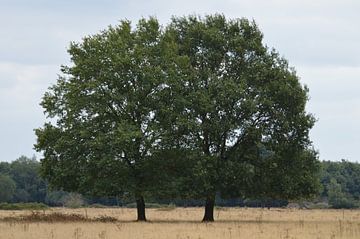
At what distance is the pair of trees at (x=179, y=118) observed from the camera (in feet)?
140

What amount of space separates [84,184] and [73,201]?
8620 centimetres

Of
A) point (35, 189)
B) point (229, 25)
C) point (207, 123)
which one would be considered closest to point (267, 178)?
point (207, 123)

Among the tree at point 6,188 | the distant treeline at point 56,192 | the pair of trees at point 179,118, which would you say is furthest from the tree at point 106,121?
the tree at point 6,188

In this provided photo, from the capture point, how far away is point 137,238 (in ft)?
83.9

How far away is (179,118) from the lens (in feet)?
140

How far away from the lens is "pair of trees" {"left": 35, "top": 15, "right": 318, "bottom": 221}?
42812 millimetres

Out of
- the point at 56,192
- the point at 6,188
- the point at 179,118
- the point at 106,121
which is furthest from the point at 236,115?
the point at 56,192

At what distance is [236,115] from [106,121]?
397 inches

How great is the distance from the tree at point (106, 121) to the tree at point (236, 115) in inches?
75.5

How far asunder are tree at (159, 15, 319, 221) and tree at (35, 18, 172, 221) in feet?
6.29

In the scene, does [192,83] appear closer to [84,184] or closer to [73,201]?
[84,184]

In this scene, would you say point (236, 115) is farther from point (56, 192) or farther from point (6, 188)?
point (56, 192)

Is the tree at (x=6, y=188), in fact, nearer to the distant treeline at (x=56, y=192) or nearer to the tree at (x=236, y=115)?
the distant treeline at (x=56, y=192)

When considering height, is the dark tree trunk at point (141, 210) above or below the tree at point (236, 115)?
below
